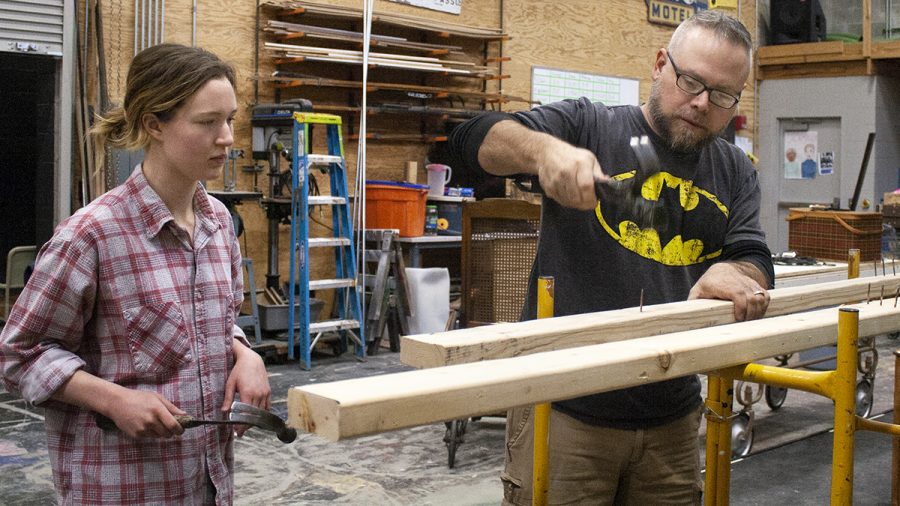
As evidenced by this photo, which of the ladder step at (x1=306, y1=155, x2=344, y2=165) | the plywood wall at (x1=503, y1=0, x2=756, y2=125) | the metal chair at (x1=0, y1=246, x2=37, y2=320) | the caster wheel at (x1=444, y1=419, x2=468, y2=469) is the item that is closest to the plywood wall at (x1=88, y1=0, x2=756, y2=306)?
the plywood wall at (x1=503, y1=0, x2=756, y2=125)

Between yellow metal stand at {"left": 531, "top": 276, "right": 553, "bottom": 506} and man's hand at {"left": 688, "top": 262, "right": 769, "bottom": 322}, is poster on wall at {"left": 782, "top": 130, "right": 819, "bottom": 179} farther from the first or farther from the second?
yellow metal stand at {"left": 531, "top": 276, "right": 553, "bottom": 506}

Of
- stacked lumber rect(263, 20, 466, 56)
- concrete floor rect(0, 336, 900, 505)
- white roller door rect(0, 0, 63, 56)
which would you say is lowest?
concrete floor rect(0, 336, 900, 505)

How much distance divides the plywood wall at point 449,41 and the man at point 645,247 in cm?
503

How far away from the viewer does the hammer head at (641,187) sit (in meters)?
1.97

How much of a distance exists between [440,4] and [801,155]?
5223 mm

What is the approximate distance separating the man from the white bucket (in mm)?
5670

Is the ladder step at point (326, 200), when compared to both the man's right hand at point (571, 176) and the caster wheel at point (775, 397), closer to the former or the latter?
the caster wheel at point (775, 397)

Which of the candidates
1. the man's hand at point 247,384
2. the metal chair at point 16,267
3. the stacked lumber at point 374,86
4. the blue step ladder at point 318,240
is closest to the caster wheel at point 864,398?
the blue step ladder at point 318,240

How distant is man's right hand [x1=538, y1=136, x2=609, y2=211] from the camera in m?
1.77

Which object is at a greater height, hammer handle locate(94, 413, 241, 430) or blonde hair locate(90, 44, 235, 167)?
blonde hair locate(90, 44, 235, 167)

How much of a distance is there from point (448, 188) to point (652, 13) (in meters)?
3.60

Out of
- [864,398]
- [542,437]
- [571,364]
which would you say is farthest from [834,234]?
[571,364]

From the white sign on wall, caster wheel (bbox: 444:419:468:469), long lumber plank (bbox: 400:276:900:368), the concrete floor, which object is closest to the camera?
long lumber plank (bbox: 400:276:900:368)

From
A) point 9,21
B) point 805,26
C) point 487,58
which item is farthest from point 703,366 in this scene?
point 805,26
